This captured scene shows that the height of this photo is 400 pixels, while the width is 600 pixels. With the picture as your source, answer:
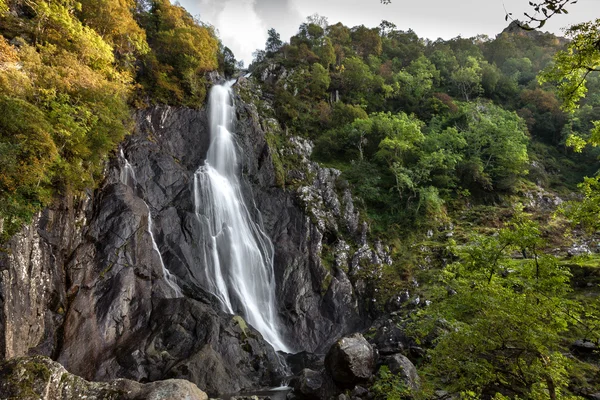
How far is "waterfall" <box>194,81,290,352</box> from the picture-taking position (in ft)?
55.7

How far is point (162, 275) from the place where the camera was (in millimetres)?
14508

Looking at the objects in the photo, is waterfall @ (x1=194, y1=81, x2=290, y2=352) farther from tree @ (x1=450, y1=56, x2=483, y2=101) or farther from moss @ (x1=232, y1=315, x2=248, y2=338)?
tree @ (x1=450, y1=56, x2=483, y2=101)

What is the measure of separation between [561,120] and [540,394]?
43935mm

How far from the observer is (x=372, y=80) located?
119 feet

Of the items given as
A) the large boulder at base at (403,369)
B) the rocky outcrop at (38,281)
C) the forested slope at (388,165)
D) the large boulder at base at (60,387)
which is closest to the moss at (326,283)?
the forested slope at (388,165)

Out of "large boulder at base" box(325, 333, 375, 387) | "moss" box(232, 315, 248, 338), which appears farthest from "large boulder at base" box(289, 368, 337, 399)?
"moss" box(232, 315, 248, 338)

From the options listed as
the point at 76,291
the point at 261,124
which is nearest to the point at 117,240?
the point at 76,291

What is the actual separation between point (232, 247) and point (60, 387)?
41.5 ft

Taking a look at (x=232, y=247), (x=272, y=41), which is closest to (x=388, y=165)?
(x=232, y=247)

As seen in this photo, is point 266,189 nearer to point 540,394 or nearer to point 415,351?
point 415,351

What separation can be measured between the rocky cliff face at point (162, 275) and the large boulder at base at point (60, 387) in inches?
155

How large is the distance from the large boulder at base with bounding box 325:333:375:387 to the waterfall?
5.85 meters

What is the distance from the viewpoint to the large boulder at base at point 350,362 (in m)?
10.8

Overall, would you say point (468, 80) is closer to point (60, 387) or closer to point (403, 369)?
point (403, 369)
